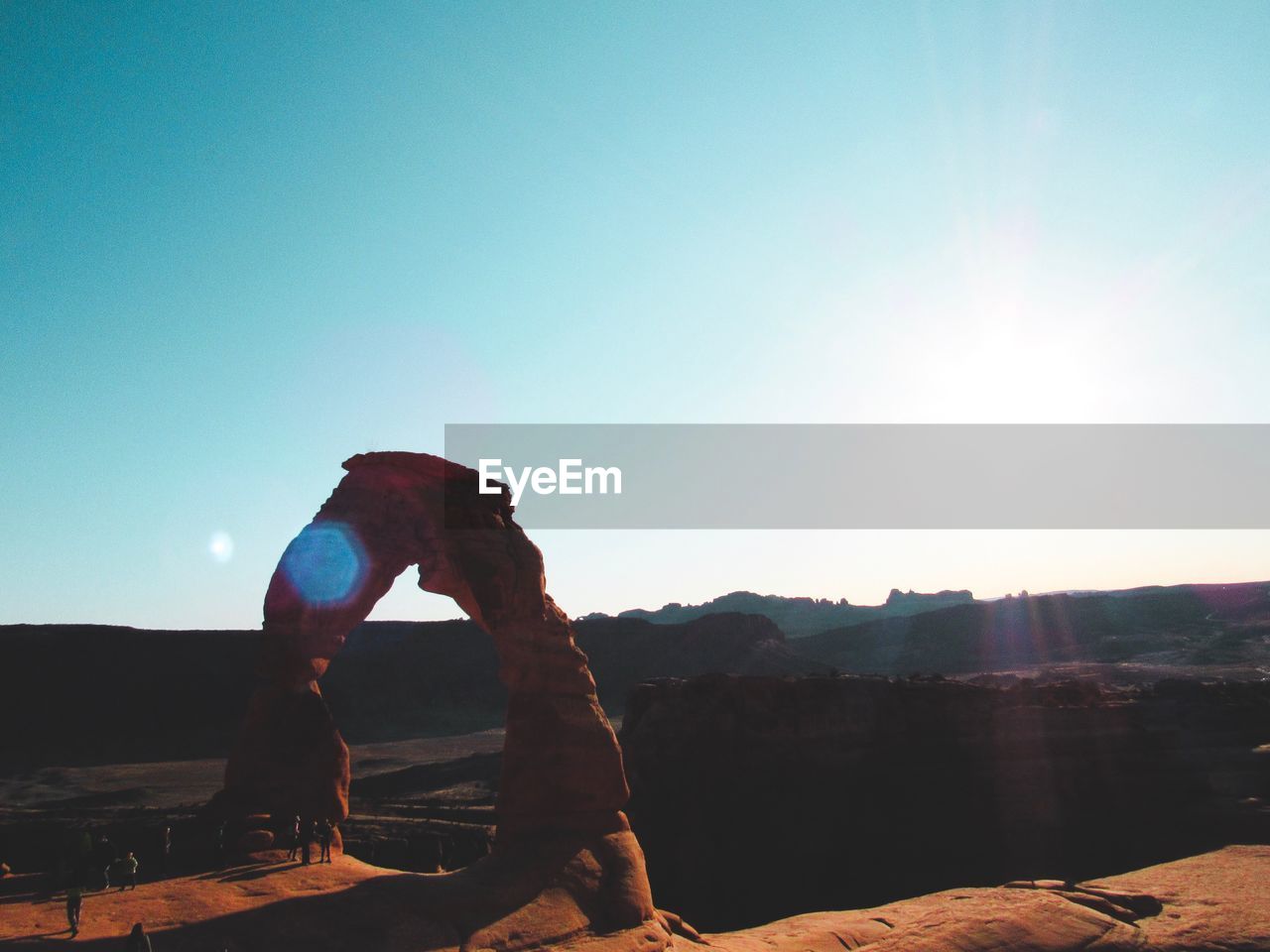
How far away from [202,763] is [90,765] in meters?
7.54

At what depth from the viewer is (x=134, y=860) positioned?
9.63 metres

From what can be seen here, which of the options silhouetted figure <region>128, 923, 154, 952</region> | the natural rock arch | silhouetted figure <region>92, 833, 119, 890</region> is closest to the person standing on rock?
the natural rock arch

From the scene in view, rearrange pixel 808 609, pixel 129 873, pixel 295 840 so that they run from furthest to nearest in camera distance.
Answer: pixel 808 609, pixel 295 840, pixel 129 873

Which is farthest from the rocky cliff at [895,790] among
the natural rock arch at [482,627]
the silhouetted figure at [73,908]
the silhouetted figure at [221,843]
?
the silhouetted figure at [73,908]

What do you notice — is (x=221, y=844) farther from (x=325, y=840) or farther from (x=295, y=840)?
(x=325, y=840)

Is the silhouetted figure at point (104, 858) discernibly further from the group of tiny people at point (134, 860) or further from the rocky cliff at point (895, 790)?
the rocky cliff at point (895, 790)

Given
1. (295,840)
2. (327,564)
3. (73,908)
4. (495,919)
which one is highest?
(327,564)

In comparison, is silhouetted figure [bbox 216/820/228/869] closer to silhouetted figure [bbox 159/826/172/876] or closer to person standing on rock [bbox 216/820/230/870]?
person standing on rock [bbox 216/820/230/870]

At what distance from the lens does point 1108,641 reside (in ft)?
257

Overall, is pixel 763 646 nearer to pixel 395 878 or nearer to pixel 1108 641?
pixel 1108 641

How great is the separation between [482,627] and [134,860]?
16.4ft

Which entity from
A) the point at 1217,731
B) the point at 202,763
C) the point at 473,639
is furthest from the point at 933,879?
the point at 473,639

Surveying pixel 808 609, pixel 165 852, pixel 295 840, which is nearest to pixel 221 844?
pixel 165 852

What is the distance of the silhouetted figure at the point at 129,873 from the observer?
9.58 m
